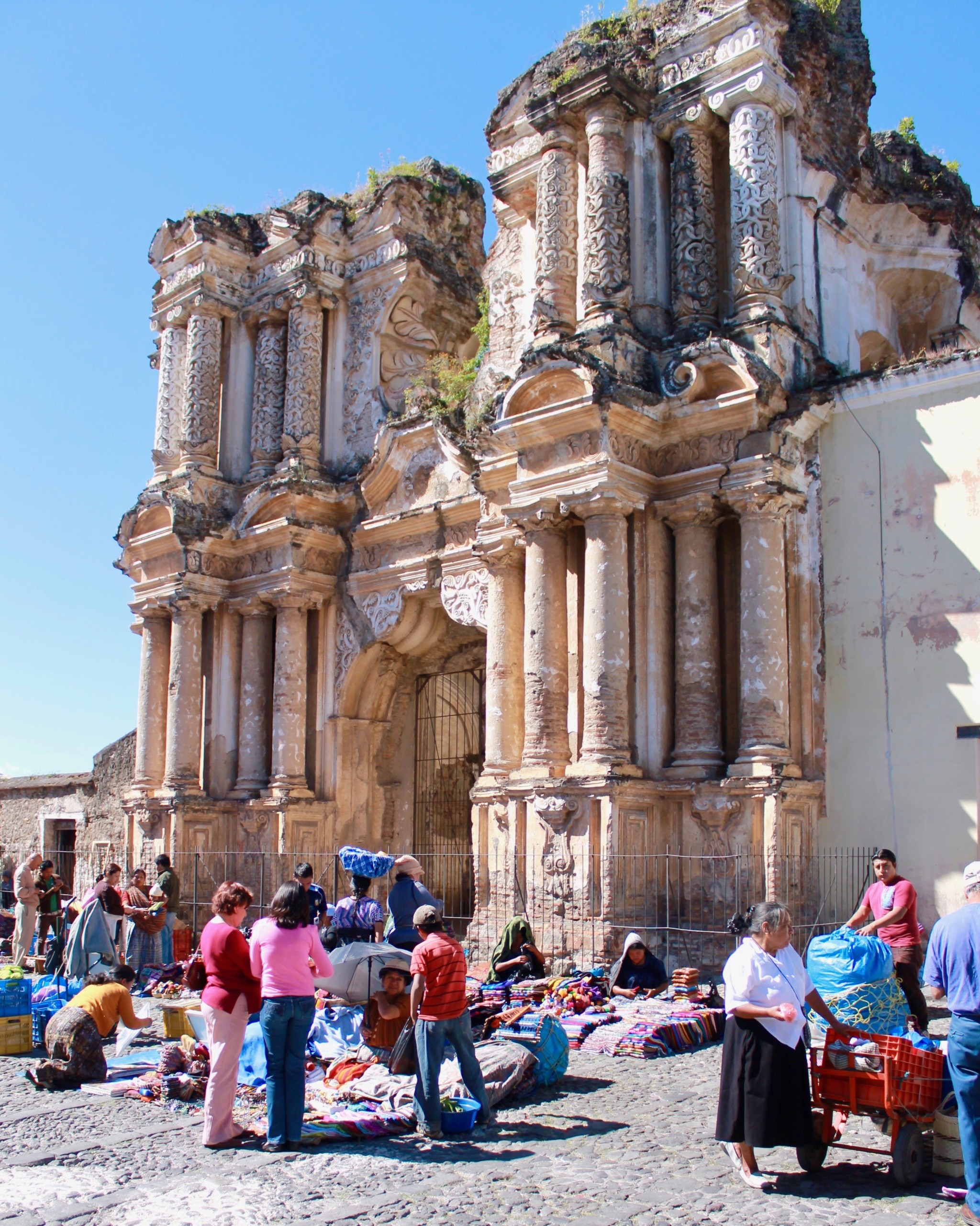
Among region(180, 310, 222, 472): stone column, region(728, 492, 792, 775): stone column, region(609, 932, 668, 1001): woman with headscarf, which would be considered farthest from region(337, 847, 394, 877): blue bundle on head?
region(180, 310, 222, 472): stone column

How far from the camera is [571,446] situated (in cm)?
1145

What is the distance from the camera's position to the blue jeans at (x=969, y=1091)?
15.3 ft

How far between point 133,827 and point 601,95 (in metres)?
11.1

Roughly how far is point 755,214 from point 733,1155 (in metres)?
8.80

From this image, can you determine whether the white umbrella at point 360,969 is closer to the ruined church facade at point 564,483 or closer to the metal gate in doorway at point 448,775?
the ruined church facade at point 564,483

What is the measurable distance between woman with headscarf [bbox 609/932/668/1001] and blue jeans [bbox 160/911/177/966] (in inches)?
220

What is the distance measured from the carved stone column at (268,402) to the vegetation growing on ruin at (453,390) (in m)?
1.95

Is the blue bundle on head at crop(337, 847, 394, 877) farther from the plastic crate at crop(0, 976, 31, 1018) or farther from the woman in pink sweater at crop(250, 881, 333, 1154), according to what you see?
the woman in pink sweater at crop(250, 881, 333, 1154)

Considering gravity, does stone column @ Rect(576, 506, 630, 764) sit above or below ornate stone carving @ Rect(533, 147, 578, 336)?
below

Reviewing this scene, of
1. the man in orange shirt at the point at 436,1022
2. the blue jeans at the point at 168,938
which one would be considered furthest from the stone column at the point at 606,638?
the blue jeans at the point at 168,938

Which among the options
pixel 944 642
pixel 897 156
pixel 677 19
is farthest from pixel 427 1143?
pixel 897 156

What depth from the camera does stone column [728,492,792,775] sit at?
34.3 feet

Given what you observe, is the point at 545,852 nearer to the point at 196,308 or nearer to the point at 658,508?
the point at 658,508

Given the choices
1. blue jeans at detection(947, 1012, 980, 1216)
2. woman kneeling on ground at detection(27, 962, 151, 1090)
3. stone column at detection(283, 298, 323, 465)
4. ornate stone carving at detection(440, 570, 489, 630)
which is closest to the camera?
blue jeans at detection(947, 1012, 980, 1216)
